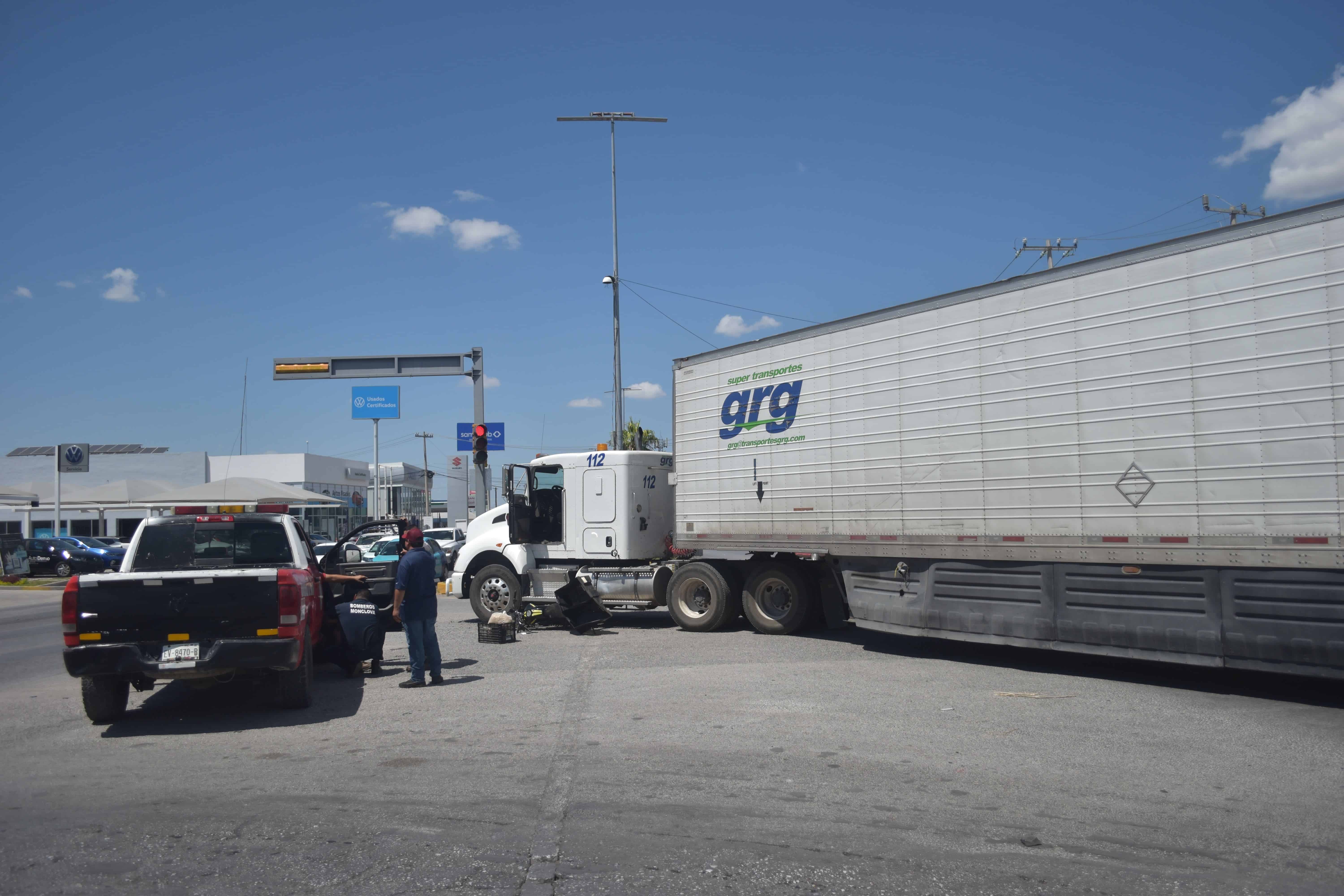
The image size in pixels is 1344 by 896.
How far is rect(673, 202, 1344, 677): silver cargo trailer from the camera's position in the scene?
774cm

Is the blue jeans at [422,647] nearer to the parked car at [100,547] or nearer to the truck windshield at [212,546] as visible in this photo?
the truck windshield at [212,546]

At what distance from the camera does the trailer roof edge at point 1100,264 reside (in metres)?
7.77

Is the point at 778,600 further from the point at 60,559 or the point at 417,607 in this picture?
the point at 60,559

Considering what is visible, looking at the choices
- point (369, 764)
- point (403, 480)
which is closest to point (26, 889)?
point (369, 764)

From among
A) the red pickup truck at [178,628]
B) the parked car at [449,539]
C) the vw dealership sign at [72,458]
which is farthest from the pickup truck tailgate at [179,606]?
the vw dealership sign at [72,458]

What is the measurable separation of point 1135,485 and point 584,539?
8.49 meters

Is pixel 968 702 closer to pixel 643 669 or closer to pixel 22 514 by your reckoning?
pixel 643 669

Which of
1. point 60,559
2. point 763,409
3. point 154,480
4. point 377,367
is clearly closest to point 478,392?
point 377,367

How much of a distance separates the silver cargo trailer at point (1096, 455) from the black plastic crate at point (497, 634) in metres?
3.75

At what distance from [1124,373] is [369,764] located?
24.5 ft

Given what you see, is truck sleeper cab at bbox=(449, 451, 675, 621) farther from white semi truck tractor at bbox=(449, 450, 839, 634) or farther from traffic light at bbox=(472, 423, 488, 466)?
traffic light at bbox=(472, 423, 488, 466)

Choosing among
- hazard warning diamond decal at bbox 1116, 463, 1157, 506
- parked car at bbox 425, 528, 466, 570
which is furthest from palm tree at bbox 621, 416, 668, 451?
hazard warning diamond decal at bbox 1116, 463, 1157, 506

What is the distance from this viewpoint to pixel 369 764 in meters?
6.46

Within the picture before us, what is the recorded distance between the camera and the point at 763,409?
12828mm
